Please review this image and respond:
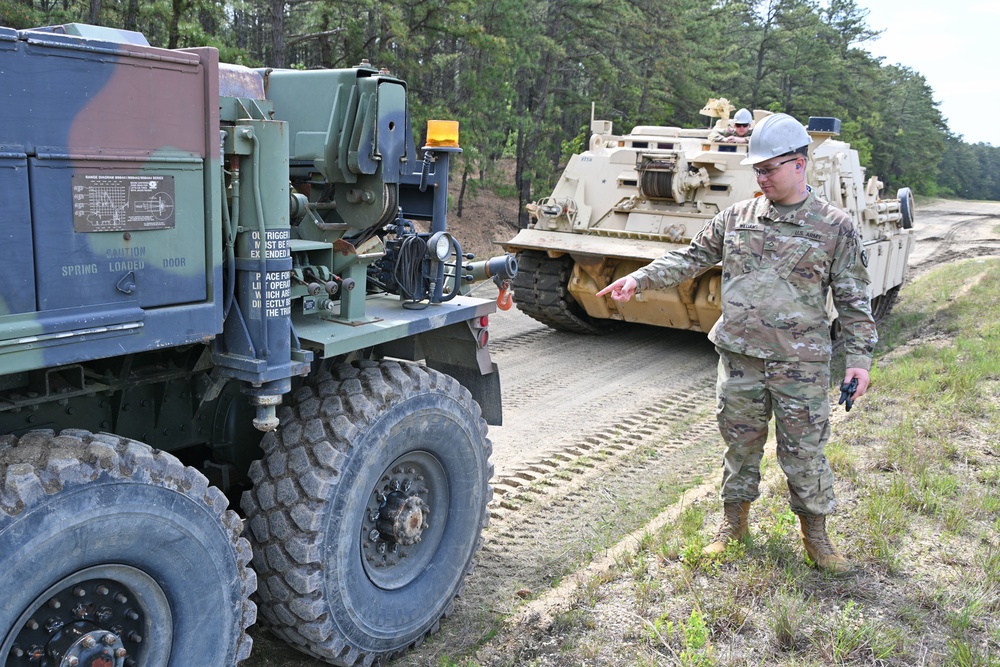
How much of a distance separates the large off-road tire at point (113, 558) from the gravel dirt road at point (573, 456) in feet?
3.25

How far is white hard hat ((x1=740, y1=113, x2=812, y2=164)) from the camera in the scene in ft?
12.1

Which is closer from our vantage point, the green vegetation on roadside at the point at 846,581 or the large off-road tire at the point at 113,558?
the large off-road tire at the point at 113,558

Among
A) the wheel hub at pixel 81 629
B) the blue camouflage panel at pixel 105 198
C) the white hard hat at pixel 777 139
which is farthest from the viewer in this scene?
the white hard hat at pixel 777 139

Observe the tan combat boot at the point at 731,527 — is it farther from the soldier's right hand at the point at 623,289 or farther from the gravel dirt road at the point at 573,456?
the soldier's right hand at the point at 623,289

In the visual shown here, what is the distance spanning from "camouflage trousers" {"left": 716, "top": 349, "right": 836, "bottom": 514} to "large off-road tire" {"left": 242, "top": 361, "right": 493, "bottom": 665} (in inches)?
46.2

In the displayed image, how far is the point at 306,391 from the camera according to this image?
3.21 metres

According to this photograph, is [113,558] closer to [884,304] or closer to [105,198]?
[105,198]

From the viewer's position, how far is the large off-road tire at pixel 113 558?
6.88 feet

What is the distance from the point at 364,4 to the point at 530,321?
17.5 feet

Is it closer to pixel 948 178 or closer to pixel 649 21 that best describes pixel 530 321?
pixel 649 21

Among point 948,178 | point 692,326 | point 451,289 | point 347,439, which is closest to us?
point 347,439

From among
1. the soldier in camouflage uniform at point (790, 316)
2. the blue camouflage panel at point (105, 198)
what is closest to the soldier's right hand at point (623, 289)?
the soldier in camouflage uniform at point (790, 316)

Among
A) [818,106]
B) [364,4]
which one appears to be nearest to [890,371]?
[364,4]

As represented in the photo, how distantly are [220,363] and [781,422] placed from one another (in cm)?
236
